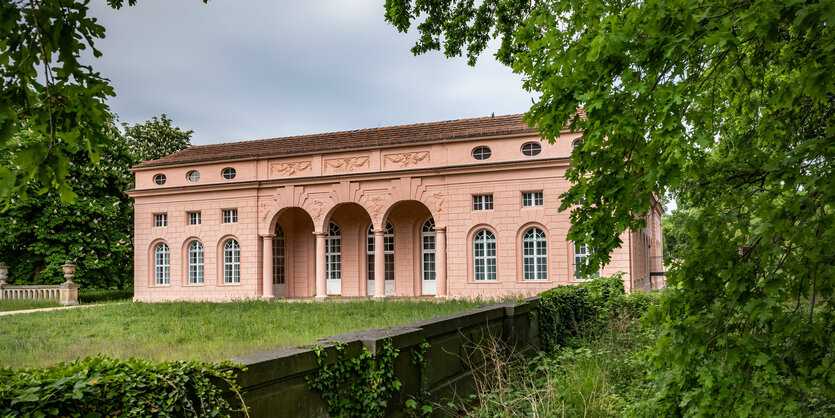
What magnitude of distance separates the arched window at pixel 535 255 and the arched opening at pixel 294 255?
9.92 m

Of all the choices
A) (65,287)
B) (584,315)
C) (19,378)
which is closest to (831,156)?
(19,378)

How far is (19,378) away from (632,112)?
3.53 m

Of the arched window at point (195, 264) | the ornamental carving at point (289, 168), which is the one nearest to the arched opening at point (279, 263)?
the ornamental carving at point (289, 168)

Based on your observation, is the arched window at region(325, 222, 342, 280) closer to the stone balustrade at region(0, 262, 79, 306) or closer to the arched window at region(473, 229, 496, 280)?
the arched window at region(473, 229, 496, 280)

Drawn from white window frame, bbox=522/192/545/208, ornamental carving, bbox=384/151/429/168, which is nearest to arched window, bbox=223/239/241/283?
ornamental carving, bbox=384/151/429/168

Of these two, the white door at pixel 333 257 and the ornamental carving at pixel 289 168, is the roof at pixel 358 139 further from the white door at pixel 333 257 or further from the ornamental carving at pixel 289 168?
the white door at pixel 333 257

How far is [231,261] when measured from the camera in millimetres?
26062

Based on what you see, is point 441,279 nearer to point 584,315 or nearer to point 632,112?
point 584,315

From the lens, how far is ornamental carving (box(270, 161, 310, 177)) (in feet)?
81.3

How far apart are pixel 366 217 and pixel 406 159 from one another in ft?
13.3

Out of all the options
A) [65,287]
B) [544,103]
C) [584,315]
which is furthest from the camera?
[65,287]

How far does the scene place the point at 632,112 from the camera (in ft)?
11.0

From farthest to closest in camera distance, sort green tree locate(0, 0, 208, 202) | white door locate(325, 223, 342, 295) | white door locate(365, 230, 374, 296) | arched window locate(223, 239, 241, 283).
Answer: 1. white door locate(325, 223, 342, 295)
2. white door locate(365, 230, 374, 296)
3. arched window locate(223, 239, 241, 283)
4. green tree locate(0, 0, 208, 202)

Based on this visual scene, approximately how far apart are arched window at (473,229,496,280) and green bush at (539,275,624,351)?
318 inches
